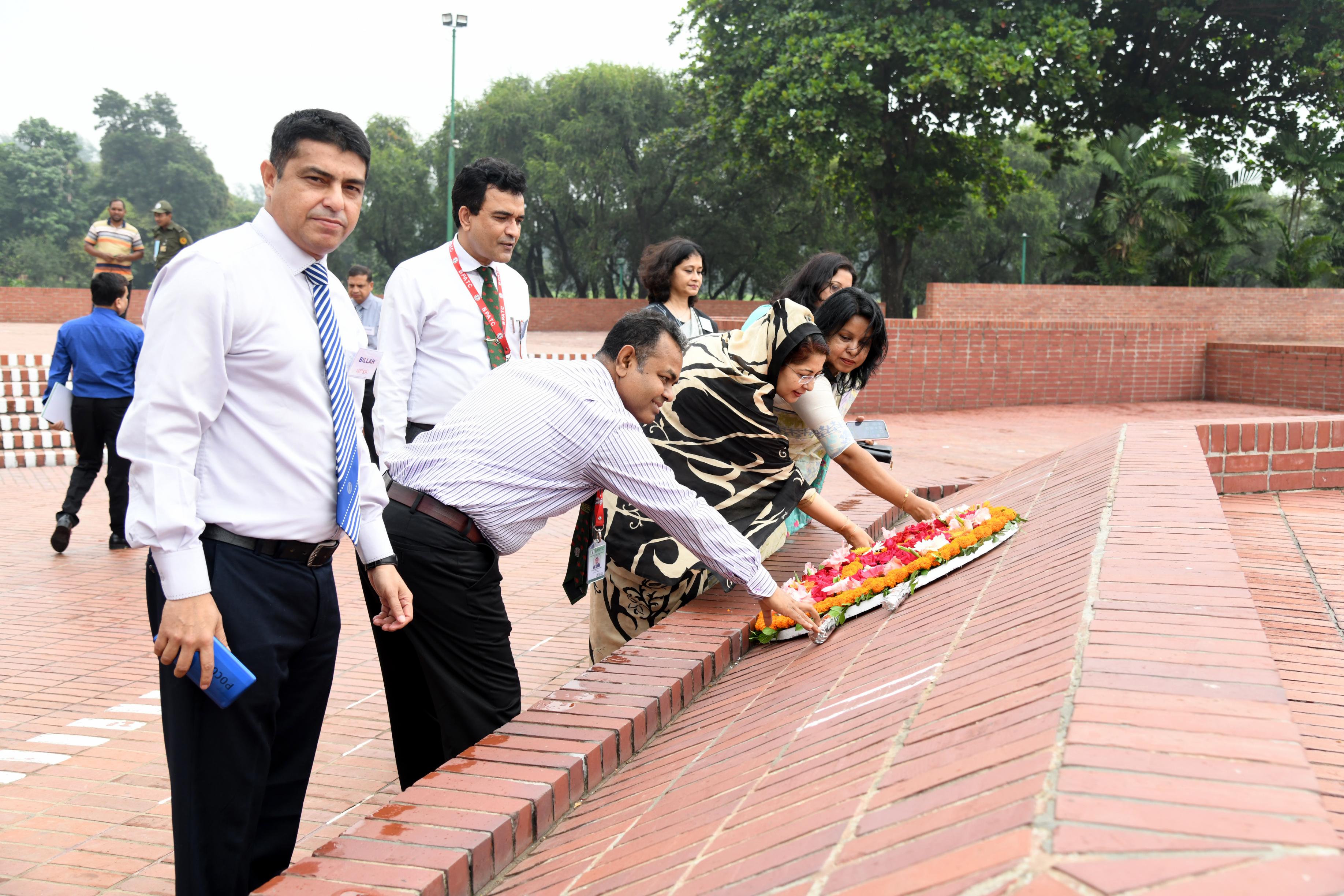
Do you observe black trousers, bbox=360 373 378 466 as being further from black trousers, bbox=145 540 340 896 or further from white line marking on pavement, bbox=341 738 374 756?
black trousers, bbox=145 540 340 896

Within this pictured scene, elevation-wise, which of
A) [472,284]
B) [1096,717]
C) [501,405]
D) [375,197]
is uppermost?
[375,197]

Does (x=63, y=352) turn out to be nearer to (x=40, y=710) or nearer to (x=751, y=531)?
(x=40, y=710)

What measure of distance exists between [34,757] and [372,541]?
1.93m

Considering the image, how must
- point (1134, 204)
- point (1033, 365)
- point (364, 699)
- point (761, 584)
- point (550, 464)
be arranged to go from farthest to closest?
point (1134, 204)
point (1033, 365)
point (364, 699)
point (761, 584)
point (550, 464)

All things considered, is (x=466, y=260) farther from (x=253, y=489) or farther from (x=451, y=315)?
(x=253, y=489)

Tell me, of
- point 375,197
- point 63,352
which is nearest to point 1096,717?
point 63,352

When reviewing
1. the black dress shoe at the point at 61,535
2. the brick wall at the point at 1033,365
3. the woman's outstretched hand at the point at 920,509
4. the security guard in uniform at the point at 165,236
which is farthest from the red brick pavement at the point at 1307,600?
the security guard in uniform at the point at 165,236

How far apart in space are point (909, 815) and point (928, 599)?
1.52 meters

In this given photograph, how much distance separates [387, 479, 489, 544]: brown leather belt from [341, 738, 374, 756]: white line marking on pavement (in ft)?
4.15

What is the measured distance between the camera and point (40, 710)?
3852 millimetres

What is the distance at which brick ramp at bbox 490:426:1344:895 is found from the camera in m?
1.12

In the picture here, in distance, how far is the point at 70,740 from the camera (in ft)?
11.7

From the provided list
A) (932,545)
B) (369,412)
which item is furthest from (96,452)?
(932,545)

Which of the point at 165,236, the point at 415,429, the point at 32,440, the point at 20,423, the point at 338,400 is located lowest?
the point at 32,440
